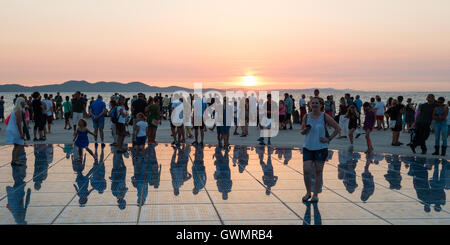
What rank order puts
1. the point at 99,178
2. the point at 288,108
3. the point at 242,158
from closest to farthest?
the point at 99,178, the point at 242,158, the point at 288,108

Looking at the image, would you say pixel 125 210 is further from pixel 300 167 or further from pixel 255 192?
pixel 300 167

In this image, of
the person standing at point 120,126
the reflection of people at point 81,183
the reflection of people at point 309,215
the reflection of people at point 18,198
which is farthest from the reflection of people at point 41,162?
the reflection of people at point 309,215

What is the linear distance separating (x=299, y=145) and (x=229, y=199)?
8804 mm

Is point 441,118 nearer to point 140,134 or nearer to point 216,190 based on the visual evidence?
point 216,190

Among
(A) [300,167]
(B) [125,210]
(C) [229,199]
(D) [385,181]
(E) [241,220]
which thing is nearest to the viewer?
(E) [241,220]

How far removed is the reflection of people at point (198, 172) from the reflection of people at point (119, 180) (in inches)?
49.9

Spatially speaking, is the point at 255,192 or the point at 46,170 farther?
the point at 46,170

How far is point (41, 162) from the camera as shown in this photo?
37.2ft

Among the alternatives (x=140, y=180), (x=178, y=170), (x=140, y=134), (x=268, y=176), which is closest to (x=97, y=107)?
(x=140, y=134)

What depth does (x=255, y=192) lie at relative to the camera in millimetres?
7914

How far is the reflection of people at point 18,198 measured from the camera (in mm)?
6280

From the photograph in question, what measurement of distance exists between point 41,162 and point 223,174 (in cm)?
484

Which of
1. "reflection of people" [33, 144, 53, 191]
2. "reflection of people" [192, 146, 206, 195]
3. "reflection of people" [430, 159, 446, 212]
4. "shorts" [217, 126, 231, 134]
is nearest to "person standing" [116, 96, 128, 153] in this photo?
"reflection of people" [33, 144, 53, 191]
